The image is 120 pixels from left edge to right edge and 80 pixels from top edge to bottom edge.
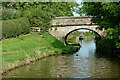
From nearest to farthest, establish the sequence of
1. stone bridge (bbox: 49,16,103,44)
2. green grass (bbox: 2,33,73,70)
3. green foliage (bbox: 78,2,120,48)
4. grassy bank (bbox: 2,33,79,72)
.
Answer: green foliage (bbox: 78,2,120,48)
grassy bank (bbox: 2,33,79,72)
green grass (bbox: 2,33,73,70)
stone bridge (bbox: 49,16,103,44)

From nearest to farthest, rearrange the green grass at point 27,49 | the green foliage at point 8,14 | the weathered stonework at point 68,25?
the green grass at point 27,49 < the green foliage at point 8,14 < the weathered stonework at point 68,25

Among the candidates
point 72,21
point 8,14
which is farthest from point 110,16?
point 8,14

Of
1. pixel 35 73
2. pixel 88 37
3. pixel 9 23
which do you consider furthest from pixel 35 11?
pixel 88 37

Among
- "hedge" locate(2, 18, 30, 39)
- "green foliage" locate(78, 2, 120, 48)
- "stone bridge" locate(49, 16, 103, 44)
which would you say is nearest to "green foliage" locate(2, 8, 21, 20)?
"hedge" locate(2, 18, 30, 39)

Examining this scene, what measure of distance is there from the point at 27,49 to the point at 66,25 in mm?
11971

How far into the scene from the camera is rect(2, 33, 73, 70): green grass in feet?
59.4

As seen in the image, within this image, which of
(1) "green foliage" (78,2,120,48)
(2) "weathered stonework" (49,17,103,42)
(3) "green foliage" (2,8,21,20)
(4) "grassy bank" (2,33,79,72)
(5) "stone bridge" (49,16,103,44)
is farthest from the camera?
Answer: (5) "stone bridge" (49,16,103,44)

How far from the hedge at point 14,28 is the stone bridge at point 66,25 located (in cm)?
578

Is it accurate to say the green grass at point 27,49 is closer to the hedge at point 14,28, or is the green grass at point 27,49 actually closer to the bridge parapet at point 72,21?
the hedge at point 14,28

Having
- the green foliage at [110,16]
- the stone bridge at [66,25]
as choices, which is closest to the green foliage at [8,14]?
the stone bridge at [66,25]

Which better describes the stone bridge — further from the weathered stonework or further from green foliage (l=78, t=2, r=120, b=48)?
green foliage (l=78, t=2, r=120, b=48)

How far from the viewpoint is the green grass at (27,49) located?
18.1 meters

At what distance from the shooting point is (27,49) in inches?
1006

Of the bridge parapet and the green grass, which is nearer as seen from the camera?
the green grass
